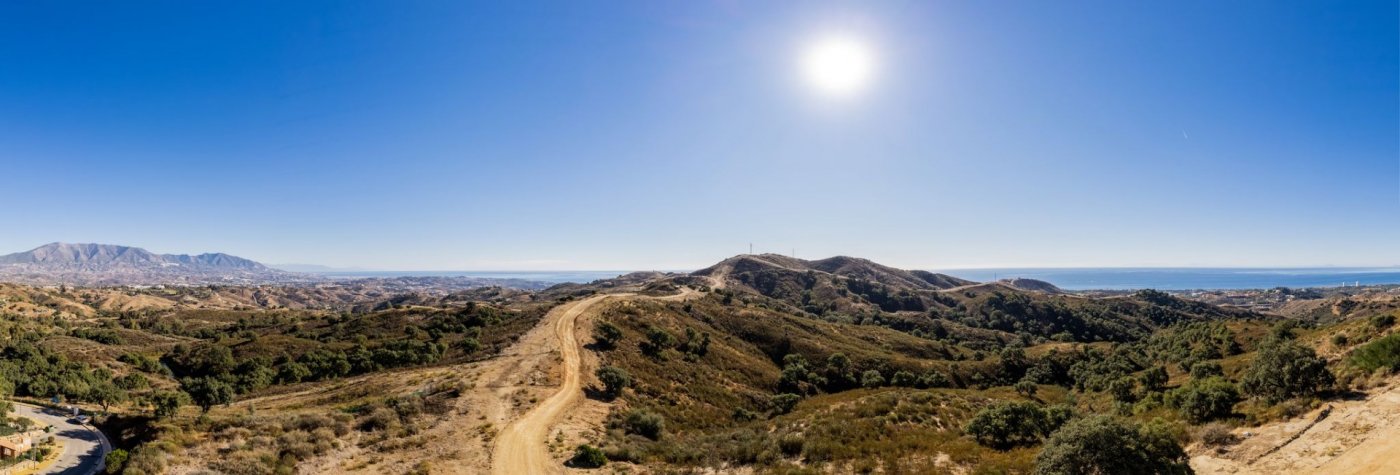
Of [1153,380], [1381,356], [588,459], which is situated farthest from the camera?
[1153,380]

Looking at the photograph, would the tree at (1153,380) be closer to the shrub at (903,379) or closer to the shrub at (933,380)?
the shrub at (933,380)

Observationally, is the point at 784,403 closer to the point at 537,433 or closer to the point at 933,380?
the point at 537,433

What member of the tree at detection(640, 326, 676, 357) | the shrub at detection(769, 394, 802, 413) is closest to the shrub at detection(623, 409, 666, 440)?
the shrub at detection(769, 394, 802, 413)

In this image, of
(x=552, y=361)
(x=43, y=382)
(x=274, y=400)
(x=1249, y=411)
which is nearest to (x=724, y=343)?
(x=552, y=361)

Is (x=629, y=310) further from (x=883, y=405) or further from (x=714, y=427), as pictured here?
(x=883, y=405)

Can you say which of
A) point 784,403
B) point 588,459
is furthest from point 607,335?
point 588,459

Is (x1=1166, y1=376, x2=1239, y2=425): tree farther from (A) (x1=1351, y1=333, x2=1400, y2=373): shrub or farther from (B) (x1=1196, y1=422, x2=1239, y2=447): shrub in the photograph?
(A) (x1=1351, y1=333, x2=1400, y2=373): shrub
